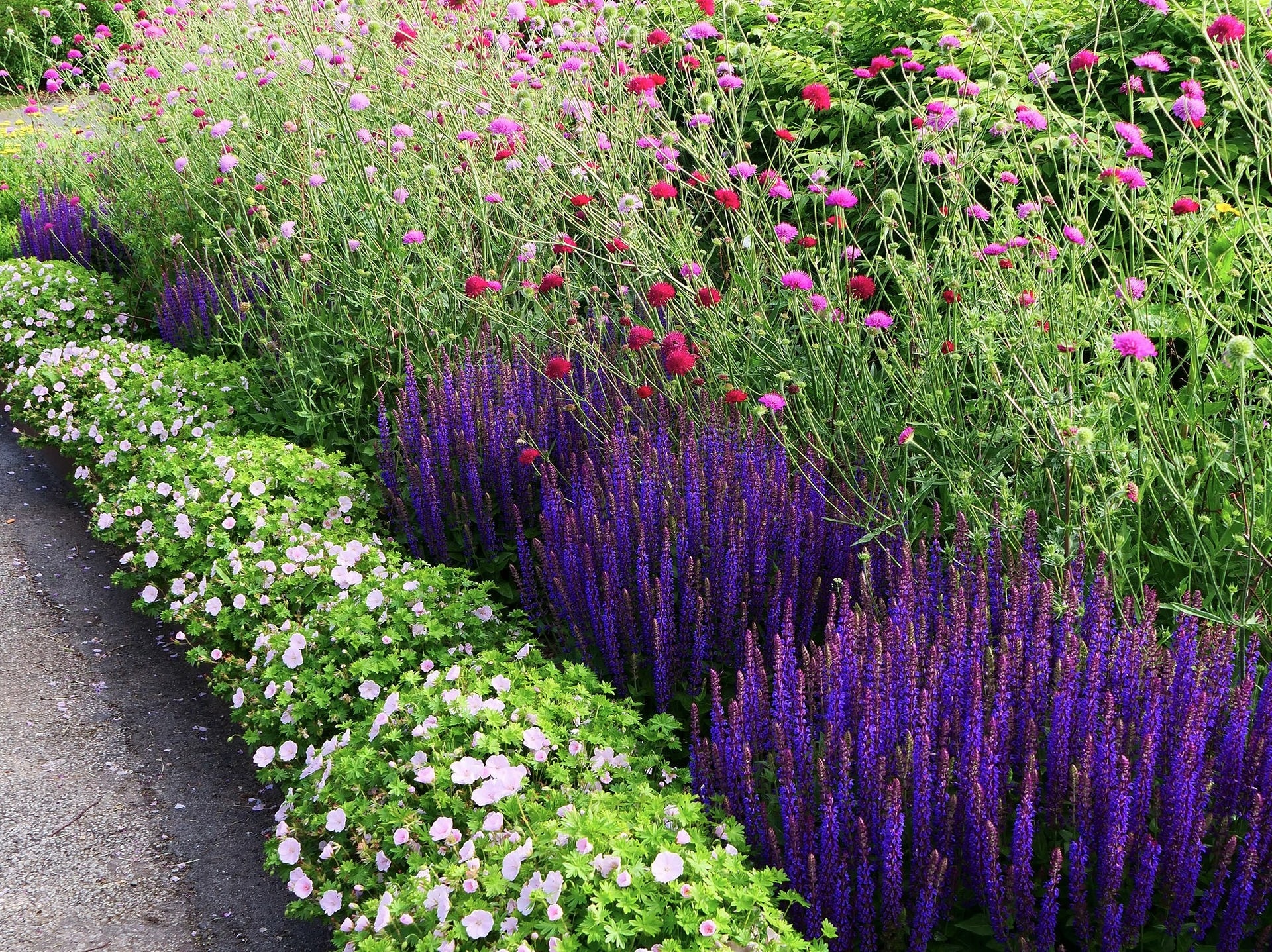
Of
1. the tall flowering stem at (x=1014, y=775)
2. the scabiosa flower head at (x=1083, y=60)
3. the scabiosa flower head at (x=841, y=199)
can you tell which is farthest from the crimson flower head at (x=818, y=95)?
the tall flowering stem at (x=1014, y=775)

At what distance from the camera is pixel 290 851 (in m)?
2.40

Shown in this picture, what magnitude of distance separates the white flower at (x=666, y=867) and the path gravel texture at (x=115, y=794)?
44.8 inches

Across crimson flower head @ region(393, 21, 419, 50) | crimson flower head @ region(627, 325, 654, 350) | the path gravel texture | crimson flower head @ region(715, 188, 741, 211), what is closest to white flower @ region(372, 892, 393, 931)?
the path gravel texture

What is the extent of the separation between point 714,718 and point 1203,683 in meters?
0.85

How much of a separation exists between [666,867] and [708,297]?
158 cm

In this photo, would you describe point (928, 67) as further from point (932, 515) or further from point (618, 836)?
point (618, 836)

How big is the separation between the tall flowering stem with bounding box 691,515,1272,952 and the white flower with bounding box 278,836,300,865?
2.91 ft

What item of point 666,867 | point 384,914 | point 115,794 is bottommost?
point 115,794

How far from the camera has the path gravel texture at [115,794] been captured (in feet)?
8.65

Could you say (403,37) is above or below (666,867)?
above

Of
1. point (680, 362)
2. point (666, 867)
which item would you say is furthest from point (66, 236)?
point (666, 867)

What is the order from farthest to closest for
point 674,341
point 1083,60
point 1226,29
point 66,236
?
point 66,236, point 674,341, point 1083,60, point 1226,29

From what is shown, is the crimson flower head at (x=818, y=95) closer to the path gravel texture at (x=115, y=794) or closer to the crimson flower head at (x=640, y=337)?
the crimson flower head at (x=640, y=337)

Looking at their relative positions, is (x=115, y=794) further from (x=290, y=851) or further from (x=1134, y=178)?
(x=1134, y=178)
